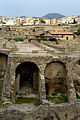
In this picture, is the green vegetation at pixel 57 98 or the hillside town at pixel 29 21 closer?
the green vegetation at pixel 57 98

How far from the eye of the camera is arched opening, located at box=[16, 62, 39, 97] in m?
15.3

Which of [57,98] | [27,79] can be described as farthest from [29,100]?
[27,79]

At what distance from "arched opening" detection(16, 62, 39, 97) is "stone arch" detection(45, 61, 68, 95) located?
1213 mm

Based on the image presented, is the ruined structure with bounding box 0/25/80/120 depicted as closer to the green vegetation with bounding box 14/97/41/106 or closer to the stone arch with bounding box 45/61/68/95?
the stone arch with bounding box 45/61/68/95

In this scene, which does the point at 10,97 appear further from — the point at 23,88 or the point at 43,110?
the point at 43,110

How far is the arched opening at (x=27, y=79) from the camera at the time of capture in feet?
50.1

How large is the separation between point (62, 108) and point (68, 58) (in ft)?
23.7

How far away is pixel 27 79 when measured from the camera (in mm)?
18453

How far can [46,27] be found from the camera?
54094 mm

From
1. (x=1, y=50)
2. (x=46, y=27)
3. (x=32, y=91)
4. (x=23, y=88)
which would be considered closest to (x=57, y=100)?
(x=32, y=91)

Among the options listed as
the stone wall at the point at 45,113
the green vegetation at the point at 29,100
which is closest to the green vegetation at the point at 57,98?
the green vegetation at the point at 29,100

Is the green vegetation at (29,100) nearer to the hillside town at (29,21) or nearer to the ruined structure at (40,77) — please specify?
the ruined structure at (40,77)

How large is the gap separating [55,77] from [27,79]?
420cm

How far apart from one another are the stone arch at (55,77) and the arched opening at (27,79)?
3.98 ft
